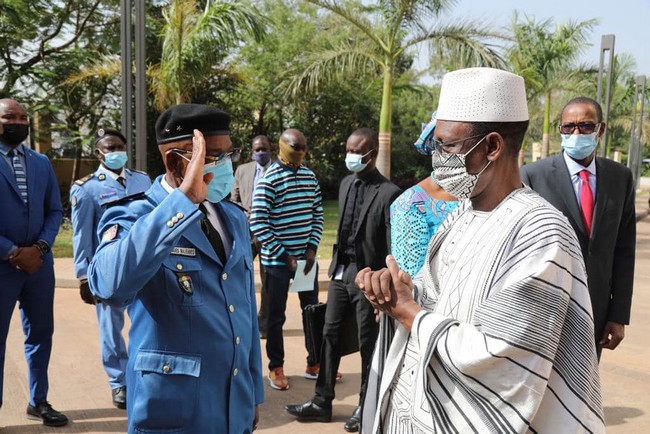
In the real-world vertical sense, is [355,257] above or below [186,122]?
below

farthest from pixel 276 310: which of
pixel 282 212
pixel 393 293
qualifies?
pixel 393 293

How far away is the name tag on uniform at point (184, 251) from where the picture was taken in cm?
217

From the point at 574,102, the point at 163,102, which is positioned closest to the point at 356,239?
the point at 574,102

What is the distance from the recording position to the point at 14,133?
14.3 feet

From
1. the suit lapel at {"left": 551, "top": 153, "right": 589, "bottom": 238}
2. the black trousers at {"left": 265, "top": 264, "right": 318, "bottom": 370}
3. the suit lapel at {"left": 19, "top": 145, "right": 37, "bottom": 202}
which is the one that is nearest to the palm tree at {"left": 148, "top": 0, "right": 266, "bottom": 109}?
the black trousers at {"left": 265, "top": 264, "right": 318, "bottom": 370}

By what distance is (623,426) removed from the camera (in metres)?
4.61

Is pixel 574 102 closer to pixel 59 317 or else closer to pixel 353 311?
pixel 353 311

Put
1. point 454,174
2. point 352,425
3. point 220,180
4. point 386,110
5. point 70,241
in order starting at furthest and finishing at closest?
point 386,110 < point 70,241 < point 352,425 < point 220,180 < point 454,174

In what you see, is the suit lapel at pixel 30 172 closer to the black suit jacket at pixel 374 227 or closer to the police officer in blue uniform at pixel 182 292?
the black suit jacket at pixel 374 227

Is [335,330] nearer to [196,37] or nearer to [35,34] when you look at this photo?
[196,37]

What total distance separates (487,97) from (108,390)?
171 inches

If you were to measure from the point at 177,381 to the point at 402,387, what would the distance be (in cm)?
76

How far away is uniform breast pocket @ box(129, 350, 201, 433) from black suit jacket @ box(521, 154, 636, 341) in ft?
8.47

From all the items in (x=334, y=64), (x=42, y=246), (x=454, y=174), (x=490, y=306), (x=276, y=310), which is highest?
(x=334, y=64)
